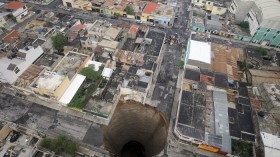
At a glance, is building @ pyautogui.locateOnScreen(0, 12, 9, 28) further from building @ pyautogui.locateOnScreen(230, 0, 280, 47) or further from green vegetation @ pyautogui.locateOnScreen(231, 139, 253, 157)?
building @ pyautogui.locateOnScreen(230, 0, 280, 47)

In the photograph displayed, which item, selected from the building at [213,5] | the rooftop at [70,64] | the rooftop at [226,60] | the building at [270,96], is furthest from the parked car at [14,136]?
the building at [213,5]

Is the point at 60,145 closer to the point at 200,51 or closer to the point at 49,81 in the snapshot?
the point at 49,81

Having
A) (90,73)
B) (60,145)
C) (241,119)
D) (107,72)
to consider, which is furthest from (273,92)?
(60,145)

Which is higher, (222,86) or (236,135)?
(222,86)

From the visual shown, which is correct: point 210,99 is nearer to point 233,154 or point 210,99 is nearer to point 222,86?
point 222,86

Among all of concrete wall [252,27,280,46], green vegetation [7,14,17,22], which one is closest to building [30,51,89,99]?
green vegetation [7,14,17,22]

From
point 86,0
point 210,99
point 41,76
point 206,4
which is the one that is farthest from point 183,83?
point 86,0

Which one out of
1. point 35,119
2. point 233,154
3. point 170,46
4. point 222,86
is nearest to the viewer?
point 233,154
